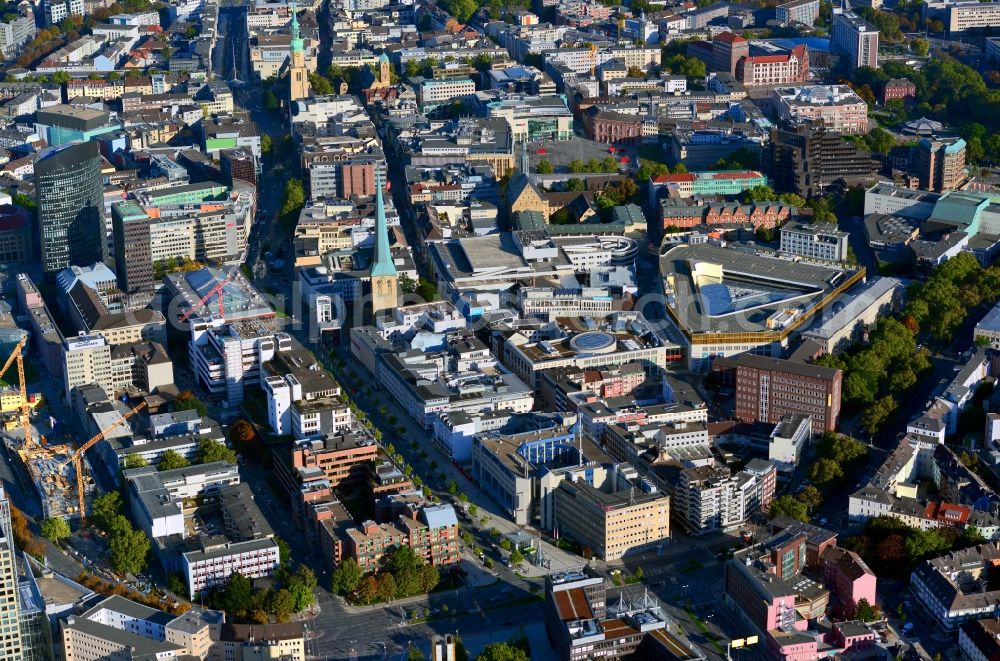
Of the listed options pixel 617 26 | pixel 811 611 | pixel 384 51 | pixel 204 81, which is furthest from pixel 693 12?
pixel 811 611

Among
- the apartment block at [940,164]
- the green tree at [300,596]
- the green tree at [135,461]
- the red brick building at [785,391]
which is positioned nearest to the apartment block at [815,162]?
the apartment block at [940,164]

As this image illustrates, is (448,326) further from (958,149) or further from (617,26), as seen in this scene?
(617,26)

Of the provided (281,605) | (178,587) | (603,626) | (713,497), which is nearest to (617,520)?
(713,497)

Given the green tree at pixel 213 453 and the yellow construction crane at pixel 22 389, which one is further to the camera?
the yellow construction crane at pixel 22 389

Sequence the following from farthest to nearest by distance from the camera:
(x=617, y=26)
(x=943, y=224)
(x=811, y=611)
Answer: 1. (x=617, y=26)
2. (x=943, y=224)
3. (x=811, y=611)

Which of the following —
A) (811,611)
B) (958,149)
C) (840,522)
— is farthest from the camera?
(958,149)

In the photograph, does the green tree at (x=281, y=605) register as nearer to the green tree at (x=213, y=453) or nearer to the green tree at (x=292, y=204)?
the green tree at (x=213, y=453)

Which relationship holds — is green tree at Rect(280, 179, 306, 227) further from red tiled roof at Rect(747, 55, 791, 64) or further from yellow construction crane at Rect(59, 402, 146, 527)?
red tiled roof at Rect(747, 55, 791, 64)

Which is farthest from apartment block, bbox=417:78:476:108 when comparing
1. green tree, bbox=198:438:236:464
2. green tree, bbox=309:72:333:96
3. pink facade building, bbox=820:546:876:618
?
pink facade building, bbox=820:546:876:618
